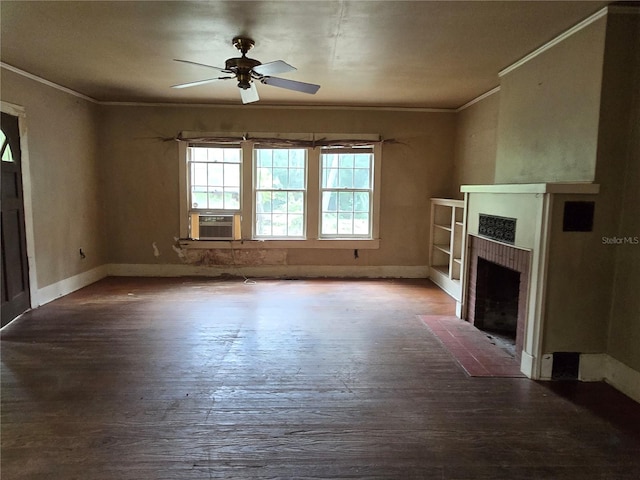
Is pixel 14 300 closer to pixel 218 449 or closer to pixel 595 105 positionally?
pixel 218 449

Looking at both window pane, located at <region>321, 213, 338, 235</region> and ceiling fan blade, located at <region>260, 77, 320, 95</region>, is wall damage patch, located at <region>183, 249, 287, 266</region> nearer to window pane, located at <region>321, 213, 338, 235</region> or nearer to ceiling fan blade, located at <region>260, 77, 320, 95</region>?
window pane, located at <region>321, 213, 338, 235</region>

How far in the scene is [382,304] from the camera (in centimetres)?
509

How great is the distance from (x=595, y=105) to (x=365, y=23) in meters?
1.75

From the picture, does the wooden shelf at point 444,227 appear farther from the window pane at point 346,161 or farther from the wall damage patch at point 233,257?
the wall damage patch at point 233,257

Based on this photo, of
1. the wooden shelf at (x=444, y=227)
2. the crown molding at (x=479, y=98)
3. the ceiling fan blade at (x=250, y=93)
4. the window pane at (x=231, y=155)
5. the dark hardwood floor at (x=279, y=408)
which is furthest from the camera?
the window pane at (x=231, y=155)

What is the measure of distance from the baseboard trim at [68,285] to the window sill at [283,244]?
4.20 ft

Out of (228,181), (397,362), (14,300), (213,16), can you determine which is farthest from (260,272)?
(213,16)

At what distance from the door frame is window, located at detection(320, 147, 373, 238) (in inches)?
150

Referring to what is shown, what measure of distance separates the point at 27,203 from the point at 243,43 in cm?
308

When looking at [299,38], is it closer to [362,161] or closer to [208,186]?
[362,161]

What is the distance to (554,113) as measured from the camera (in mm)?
3393

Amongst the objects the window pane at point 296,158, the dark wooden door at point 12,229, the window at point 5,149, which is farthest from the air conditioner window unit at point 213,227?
the window at point 5,149

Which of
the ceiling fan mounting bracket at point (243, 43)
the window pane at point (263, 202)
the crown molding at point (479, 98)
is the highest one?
the crown molding at point (479, 98)

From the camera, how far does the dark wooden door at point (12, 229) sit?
4137mm
